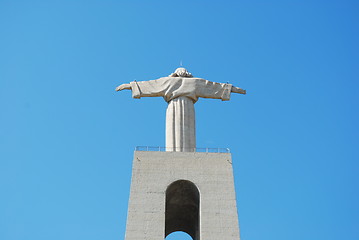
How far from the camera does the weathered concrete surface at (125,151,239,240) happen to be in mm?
21047

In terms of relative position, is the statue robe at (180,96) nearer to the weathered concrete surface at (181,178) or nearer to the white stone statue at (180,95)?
the white stone statue at (180,95)

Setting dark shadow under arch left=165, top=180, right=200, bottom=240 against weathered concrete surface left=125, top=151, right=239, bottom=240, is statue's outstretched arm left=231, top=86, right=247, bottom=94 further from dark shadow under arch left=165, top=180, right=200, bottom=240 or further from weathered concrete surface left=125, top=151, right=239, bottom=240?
dark shadow under arch left=165, top=180, right=200, bottom=240

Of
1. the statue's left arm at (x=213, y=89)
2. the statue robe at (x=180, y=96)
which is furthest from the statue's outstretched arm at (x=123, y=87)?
the statue's left arm at (x=213, y=89)

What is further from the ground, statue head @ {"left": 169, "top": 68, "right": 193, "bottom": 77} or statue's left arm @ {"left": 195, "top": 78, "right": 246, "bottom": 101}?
statue head @ {"left": 169, "top": 68, "right": 193, "bottom": 77}

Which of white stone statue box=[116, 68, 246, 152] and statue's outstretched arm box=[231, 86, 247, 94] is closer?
white stone statue box=[116, 68, 246, 152]

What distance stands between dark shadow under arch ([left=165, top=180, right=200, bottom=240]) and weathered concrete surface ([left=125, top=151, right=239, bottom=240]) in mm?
597

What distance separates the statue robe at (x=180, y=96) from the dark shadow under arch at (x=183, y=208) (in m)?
1.89

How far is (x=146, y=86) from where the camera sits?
2583cm

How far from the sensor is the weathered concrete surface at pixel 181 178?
2105cm

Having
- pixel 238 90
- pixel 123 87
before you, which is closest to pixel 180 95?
pixel 123 87

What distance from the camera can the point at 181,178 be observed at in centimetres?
2242

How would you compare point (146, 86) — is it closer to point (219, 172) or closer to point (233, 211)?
point (219, 172)

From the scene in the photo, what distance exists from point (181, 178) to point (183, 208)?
10.6ft

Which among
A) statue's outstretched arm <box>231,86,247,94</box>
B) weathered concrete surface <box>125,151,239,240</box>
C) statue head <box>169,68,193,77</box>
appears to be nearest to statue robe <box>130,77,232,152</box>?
statue's outstretched arm <box>231,86,247,94</box>
